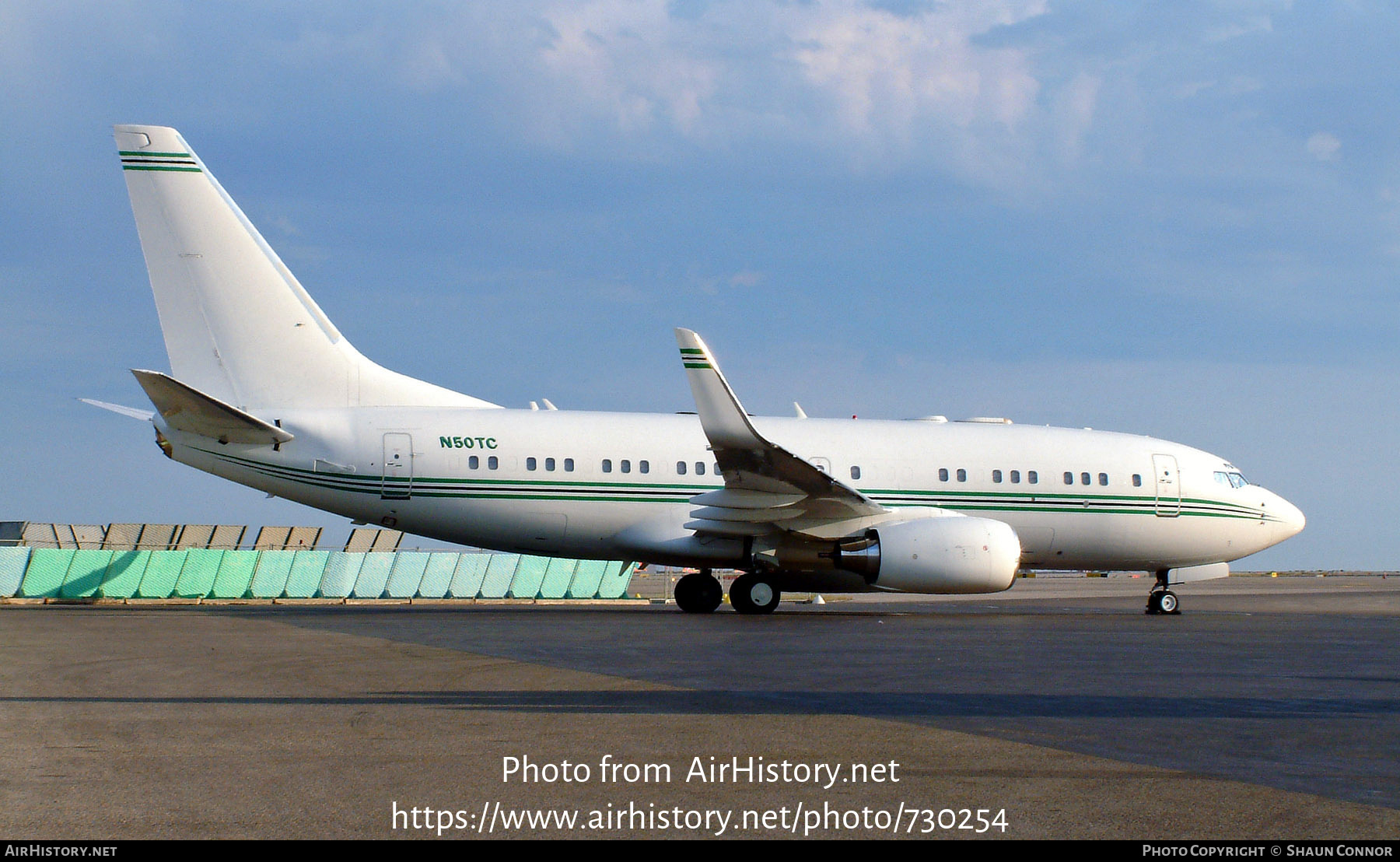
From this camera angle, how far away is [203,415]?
19.8 metres

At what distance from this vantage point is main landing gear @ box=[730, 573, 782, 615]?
2192cm

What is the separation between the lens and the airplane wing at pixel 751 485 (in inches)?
739

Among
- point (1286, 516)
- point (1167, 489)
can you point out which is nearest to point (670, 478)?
point (1167, 489)

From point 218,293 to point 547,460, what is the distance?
21.1ft

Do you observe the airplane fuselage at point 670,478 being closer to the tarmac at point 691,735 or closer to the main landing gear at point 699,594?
the main landing gear at point 699,594

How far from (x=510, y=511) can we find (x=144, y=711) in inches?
536

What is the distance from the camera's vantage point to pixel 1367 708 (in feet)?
28.5

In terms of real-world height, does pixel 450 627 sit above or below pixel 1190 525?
below

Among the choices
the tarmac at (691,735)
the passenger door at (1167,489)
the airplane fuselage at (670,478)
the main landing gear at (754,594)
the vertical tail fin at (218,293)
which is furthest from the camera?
the passenger door at (1167,489)

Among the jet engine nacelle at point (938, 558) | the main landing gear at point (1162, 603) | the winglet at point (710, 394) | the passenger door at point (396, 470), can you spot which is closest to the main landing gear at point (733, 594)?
the jet engine nacelle at point (938, 558)

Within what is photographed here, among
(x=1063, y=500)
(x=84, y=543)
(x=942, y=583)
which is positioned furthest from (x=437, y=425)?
(x=84, y=543)

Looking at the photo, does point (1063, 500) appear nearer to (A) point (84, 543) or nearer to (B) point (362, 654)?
(B) point (362, 654)

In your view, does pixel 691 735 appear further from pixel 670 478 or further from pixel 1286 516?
pixel 1286 516

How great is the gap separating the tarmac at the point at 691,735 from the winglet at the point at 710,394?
478 centimetres
